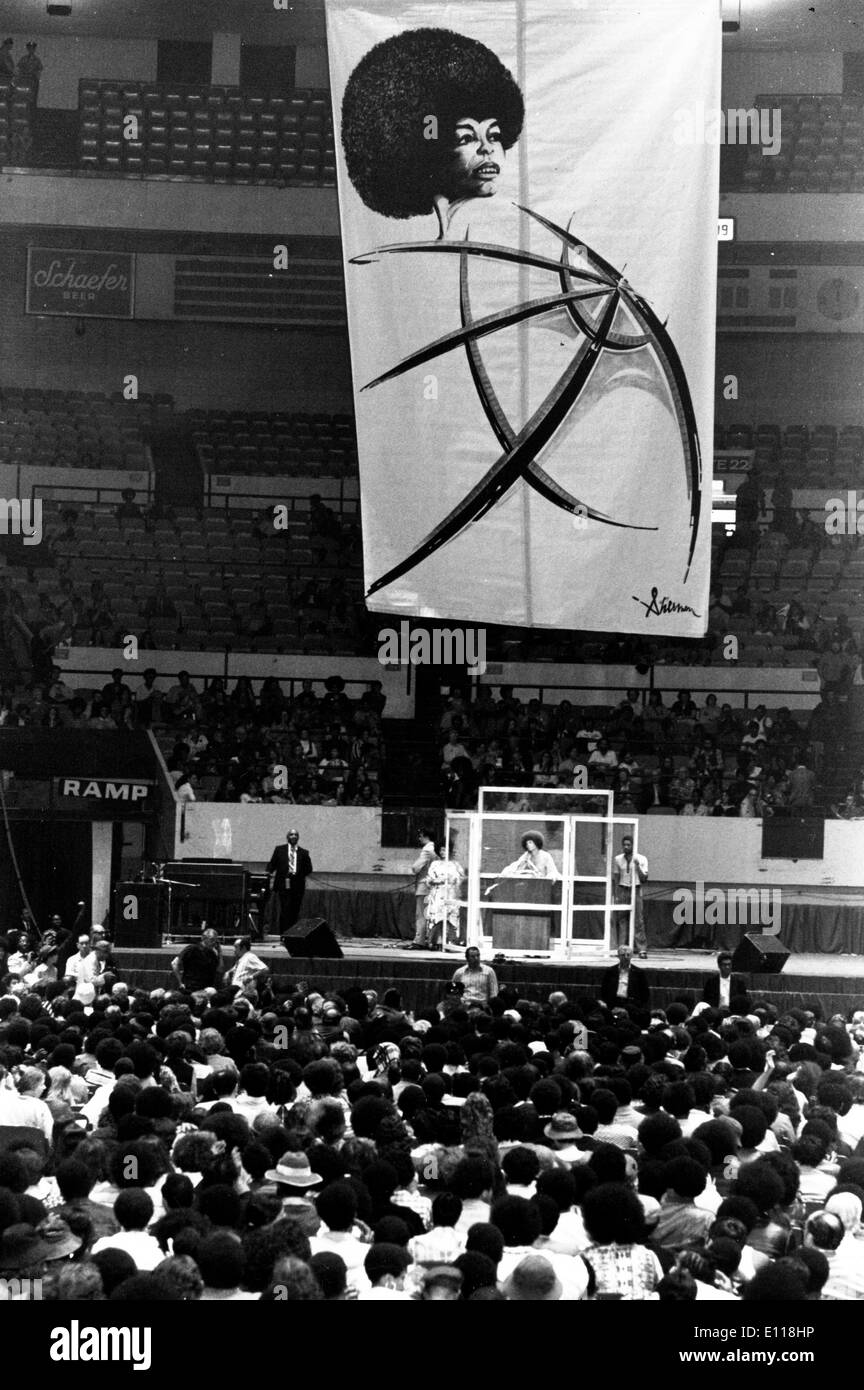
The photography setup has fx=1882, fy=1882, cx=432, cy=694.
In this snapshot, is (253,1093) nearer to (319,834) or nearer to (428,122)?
(428,122)

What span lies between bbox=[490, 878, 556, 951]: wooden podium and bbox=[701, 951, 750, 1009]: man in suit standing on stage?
2.15 metres

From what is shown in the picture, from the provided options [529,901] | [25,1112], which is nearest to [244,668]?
[529,901]

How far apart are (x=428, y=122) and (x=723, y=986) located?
26.6ft

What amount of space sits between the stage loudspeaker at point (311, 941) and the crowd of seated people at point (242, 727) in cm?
490

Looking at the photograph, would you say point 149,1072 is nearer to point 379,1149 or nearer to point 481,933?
point 379,1149

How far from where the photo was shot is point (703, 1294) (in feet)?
21.3

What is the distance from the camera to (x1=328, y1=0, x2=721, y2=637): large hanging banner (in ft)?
52.0

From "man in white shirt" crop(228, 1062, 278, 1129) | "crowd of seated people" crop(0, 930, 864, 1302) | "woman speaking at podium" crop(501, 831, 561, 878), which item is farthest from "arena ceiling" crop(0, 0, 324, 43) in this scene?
"man in white shirt" crop(228, 1062, 278, 1129)

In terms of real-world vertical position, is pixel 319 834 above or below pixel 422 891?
above

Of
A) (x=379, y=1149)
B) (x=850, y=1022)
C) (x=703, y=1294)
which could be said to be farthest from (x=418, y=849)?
(x=703, y=1294)

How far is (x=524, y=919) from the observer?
62.6ft

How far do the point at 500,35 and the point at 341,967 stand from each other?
27.8ft

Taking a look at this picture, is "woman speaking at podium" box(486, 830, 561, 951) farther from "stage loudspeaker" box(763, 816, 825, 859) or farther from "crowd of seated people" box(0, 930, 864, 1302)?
"crowd of seated people" box(0, 930, 864, 1302)
